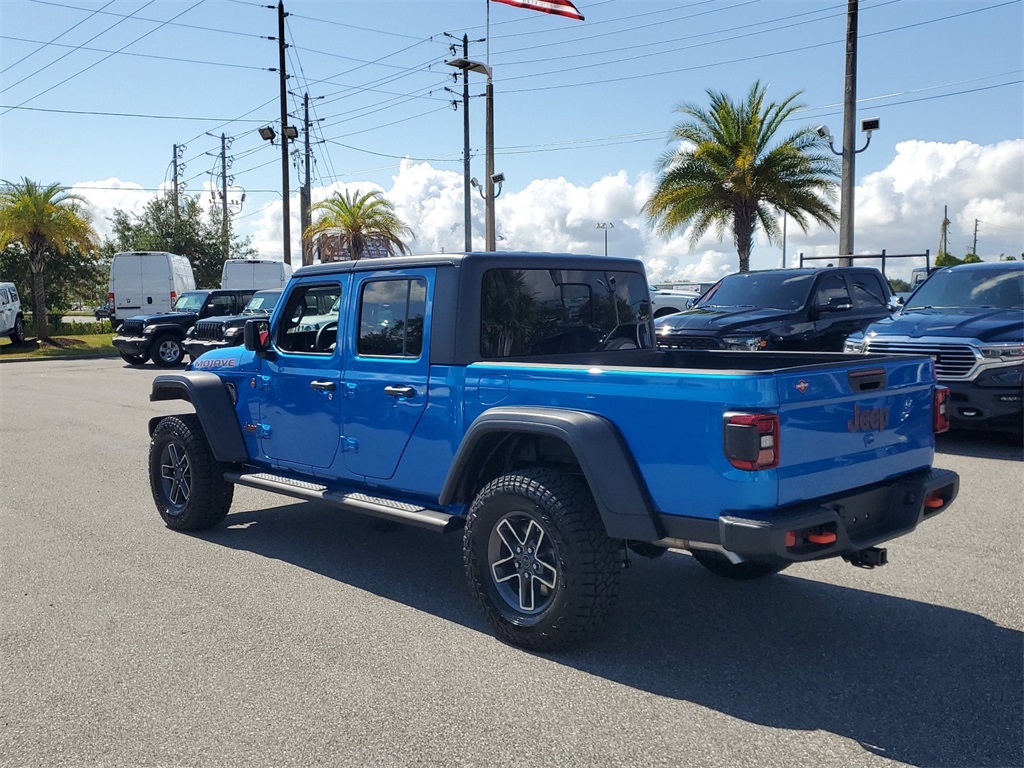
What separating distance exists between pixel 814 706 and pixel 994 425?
6613 mm

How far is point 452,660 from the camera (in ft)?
13.8

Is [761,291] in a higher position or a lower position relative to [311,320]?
higher

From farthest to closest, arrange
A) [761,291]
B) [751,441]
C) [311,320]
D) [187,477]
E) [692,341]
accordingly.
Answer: [761,291], [692,341], [187,477], [311,320], [751,441]

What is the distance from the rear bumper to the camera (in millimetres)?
3641

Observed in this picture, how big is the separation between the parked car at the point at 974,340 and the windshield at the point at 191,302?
53.9 feet

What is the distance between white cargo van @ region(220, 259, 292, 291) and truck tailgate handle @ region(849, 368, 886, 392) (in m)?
25.0

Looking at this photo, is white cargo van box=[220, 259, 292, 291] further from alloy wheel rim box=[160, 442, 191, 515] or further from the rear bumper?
the rear bumper

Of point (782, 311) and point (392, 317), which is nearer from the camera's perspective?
point (392, 317)

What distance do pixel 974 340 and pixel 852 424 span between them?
6086mm

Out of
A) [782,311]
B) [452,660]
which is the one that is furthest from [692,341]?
[452,660]

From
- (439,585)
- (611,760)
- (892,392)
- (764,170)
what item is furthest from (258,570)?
(764,170)

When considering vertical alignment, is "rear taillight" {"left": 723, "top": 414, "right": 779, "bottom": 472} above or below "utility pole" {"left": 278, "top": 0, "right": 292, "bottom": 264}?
below

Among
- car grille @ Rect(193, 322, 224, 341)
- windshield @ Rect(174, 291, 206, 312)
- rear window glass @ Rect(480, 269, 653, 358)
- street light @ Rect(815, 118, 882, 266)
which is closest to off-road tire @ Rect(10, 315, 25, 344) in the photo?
windshield @ Rect(174, 291, 206, 312)

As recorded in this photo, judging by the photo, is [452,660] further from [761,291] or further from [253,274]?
[253,274]
